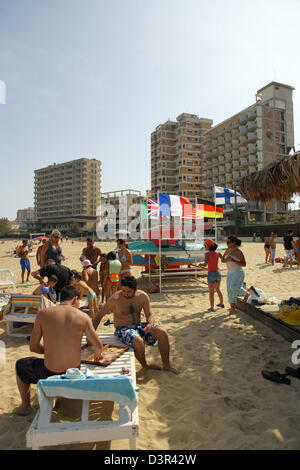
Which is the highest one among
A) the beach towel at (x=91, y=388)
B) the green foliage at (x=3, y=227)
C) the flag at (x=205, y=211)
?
the green foliage at (x=3, y=227)

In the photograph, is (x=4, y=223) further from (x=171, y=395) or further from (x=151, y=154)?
(x=171, y=395)

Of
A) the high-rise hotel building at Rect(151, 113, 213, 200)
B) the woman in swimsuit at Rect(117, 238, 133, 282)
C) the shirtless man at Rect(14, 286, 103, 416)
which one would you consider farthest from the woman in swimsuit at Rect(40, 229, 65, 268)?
the high-rise hotel building at Rect(151, 113, 213, 200)

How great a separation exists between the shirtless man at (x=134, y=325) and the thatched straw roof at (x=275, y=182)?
330cm

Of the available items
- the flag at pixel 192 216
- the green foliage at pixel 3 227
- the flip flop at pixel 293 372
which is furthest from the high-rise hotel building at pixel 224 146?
the green foliage at pixel 3 227

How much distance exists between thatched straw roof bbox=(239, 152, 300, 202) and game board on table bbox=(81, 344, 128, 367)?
12.8ft

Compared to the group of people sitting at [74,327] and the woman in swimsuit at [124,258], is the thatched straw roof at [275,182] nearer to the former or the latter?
the woman in swimsuit at [124,258]

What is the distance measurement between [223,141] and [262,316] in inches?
2612

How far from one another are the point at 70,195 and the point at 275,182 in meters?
106

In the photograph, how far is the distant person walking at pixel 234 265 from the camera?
5480 mm

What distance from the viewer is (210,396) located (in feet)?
9.66

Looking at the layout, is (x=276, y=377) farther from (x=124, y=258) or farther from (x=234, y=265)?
(x=124, y=258)

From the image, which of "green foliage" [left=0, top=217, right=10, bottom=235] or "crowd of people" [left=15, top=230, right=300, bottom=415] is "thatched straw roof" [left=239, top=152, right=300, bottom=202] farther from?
"green foliage" [left=0, top=217, right=10, bottom=235]

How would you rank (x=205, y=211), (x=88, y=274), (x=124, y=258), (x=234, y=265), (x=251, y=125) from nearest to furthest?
(x=234, y=265), (x=88, y=274), (x=124, y=258), (x=205, y=211), (x=251, y=125)

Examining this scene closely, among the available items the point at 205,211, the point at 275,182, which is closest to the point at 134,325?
the point at 275,182
